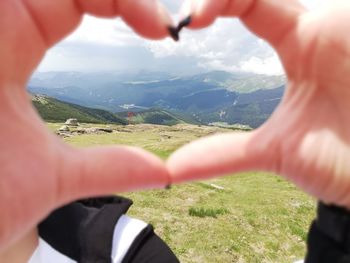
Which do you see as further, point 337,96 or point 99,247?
point 99,247

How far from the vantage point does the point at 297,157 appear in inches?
104

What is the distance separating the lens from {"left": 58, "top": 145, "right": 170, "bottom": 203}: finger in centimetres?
236

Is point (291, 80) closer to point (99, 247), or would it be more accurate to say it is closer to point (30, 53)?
point (30, 53)

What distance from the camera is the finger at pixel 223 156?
7.98 ft

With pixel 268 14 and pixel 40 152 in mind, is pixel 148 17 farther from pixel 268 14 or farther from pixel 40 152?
pixel 40 152

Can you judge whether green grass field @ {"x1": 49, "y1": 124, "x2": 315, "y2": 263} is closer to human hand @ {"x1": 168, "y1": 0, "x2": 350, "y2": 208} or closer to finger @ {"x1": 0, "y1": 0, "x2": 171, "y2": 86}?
human hand @ {"x1": 168, "y1": 0, "x2": 350, "y2": 208}

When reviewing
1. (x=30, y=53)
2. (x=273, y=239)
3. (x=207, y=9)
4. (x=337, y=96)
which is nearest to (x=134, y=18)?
(x=207, y=9)

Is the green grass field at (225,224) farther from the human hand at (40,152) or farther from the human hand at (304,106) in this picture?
the human hand at (40,152)

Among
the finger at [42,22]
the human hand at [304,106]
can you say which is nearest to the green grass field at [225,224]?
the human hand at [304,106]

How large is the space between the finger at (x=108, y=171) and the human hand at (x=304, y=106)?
1.28 ft

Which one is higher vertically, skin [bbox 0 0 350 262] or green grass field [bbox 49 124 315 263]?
skin [bbox 0 0 350 262]

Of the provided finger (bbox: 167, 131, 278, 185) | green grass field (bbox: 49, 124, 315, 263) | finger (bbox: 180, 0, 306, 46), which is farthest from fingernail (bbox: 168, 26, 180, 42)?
green grass field (bbox: 49, 124, 315, 263)

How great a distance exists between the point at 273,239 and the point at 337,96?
1029 centimetres

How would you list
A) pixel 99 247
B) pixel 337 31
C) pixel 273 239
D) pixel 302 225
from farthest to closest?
pixel 302 225 < pixel 273 239 < pixel 99 247 < pixel 337 31
